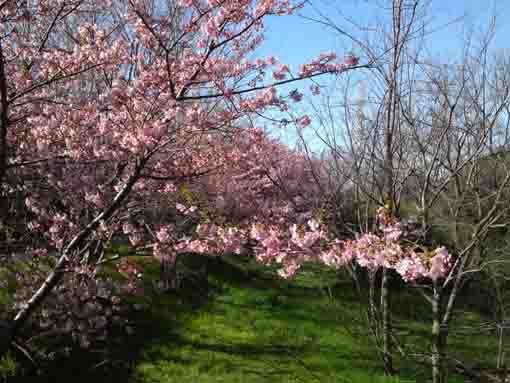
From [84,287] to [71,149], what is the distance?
2007mm

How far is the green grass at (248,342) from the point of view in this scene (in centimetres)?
554

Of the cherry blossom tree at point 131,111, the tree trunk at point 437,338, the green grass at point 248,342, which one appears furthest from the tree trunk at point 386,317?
the cherry blossom tree at point 131,111

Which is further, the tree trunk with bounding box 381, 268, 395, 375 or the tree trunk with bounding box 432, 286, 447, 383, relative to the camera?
the tree trunk with bounding box 381, 268, 395, 375

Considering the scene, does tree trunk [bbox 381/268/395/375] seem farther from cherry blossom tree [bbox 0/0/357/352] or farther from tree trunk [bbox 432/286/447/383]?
cherry blossom tree [bbox 0/0/357/352]

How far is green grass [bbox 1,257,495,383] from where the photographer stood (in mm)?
5543

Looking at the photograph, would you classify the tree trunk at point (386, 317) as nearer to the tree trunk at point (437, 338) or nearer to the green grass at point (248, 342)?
the green grass at point (248, 342)

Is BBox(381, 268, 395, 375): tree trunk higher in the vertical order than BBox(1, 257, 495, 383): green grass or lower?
higher

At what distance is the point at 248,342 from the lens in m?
6.72

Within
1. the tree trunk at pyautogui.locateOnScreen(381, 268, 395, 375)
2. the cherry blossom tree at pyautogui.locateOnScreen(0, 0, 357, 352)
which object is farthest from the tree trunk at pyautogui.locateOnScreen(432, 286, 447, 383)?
the cherry blossom tree at pyautogui.locateOnScreen(0, 0, 357, 352)

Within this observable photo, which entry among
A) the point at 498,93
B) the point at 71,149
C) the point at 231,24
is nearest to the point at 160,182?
the point at 71,149

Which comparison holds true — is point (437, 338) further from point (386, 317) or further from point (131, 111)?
point (131, 111)

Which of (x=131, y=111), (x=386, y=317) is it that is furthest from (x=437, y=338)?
(x=131, y=111)

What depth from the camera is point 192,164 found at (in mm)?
5367

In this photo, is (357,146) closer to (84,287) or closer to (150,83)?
(150,83)
